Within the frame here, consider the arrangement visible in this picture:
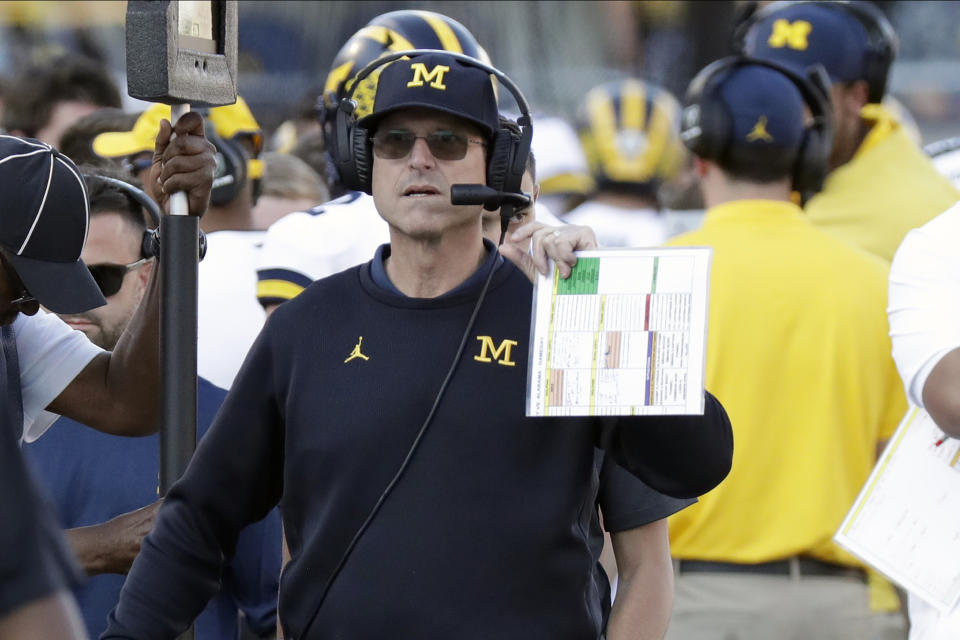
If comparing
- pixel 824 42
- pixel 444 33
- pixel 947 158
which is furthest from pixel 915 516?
pixel 947 158

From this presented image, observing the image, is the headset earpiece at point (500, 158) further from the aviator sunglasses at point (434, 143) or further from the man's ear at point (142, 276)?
the man's ear at point (142, 276)

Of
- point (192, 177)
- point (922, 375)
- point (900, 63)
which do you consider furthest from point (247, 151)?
point (900, 63)

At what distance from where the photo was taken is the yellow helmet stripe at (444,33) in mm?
4269

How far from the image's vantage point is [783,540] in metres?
3.76

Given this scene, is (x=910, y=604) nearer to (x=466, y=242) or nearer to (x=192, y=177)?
(x=466, y=242)

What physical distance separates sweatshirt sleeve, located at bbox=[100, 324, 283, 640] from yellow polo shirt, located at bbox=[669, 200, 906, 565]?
4.80 ft

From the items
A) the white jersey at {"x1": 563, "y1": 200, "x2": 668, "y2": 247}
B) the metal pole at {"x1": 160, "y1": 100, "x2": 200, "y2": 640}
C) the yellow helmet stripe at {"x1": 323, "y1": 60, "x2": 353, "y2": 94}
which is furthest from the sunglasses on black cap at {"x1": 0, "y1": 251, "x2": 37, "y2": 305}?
the white jersey at {"x1": 563, "y1": 200, "x2": 668, "y2": 247}

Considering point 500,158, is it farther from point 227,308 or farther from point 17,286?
point 227,308

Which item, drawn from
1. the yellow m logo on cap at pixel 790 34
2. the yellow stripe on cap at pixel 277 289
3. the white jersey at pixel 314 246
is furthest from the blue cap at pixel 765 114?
the yellow stripe on cap at pixel 277 289

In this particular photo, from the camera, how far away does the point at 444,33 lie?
4305 millimetres

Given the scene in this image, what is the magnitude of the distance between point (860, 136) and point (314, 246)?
2.06m

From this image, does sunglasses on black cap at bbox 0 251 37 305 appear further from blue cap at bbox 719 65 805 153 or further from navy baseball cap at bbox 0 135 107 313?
blue cap at bbox 719 65 805 153

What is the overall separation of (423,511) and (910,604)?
3.97 feet

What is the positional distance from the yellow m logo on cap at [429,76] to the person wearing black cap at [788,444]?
1.32 m
